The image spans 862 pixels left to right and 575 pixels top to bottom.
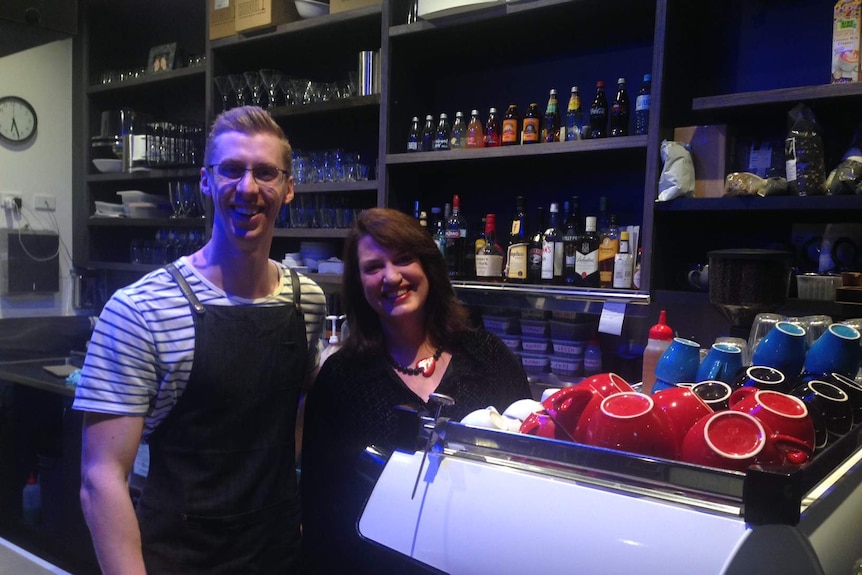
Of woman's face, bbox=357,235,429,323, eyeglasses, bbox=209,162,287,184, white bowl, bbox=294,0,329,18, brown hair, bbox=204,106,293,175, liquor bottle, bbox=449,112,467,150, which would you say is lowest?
woman's face, bbox=357,235,429,323

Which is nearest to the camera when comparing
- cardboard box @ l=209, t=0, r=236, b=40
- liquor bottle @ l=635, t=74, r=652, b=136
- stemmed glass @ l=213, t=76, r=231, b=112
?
liquor bottle @ l=635, t=74, r=652, b=136

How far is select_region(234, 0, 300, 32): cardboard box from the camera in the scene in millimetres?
2623

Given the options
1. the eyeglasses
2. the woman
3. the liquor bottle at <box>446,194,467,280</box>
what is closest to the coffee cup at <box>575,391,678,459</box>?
the woman

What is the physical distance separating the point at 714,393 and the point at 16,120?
3.87 metres

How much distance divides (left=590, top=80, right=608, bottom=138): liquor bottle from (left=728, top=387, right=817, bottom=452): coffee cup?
1572mm

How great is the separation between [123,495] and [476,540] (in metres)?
0.74

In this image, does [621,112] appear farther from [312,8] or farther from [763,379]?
[763,379]

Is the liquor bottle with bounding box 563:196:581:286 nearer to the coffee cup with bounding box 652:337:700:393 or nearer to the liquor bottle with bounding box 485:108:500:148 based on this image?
the liquor bottle with bounding box 485:108:500:148

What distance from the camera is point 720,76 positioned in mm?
2104

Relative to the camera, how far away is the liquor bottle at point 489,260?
2287 mm

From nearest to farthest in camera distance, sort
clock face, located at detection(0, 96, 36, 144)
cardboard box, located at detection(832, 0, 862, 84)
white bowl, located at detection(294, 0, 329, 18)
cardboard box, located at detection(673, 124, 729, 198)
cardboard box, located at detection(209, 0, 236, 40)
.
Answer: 1. cardboard box, located at detection(832, 0, 862, 84)
2. cardboard box, located at detection(673, 124, 729, 198)
3. white bowl, located at detection(294, 0, 329, 18)
4. cardboard box, located at detection(209, 0, 236, 40)
5. clock face, located at detection(0, 96, 36, 144)

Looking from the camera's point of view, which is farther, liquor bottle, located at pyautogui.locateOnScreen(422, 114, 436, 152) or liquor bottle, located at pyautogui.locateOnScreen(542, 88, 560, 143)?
liquor bottle, located at pyautogui.locateOnScreen(422, 114, 436, 152)

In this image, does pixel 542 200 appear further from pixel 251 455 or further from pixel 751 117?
pixel 251 455

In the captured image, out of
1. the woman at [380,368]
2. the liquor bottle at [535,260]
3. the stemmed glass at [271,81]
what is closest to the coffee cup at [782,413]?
the woman at [380,368]
